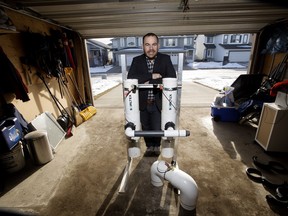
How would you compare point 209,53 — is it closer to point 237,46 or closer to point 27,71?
point 237,46

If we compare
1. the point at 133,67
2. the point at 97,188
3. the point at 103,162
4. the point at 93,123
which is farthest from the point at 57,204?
the point at 93,123

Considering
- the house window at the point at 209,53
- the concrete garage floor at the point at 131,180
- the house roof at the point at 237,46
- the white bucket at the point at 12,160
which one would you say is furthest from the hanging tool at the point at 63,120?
the house window at the point at 209,53

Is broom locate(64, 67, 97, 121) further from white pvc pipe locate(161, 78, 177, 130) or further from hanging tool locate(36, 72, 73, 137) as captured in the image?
white pvc pipe locate(161, 78, 177, 130)

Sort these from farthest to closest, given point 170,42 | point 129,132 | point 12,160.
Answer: point 170,42 → point 12,160 → point 129,132

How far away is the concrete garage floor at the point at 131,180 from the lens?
1.79 metres

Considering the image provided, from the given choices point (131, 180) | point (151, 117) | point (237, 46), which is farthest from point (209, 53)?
point (131, 180)

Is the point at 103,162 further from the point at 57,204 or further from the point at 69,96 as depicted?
the point at 69,96

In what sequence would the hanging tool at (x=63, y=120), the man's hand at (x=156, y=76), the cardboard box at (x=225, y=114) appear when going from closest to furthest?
the man's hand at (x=156, y=76)
the hanging tool at (x=63, y=120)
the cardboard box at (x=225, y=114)

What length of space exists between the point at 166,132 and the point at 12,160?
2297mm

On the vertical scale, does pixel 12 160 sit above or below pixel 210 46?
below

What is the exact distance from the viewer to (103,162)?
259cm

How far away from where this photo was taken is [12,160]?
2.28m

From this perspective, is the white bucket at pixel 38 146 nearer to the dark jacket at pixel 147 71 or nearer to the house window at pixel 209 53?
the dark jacket at pixel 147 71

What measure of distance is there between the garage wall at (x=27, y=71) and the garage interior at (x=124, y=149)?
0.06 feet
